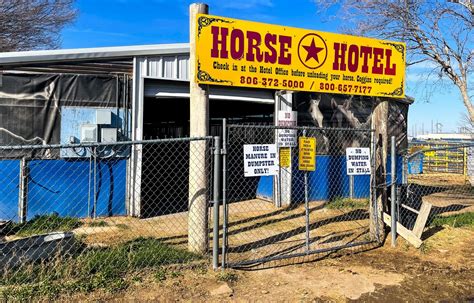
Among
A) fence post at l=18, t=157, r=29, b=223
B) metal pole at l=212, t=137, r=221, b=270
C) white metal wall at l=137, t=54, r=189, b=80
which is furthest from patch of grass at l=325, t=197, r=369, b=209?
fence post at l=18, t=157, r=29, b=223

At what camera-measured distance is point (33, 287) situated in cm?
422

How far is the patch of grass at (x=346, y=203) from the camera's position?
10020 millimetres

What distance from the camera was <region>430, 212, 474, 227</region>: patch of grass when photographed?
796 cm

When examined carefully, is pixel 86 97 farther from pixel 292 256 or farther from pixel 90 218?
pixel 292 256

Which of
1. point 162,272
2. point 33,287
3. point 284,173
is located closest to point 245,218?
point 284,173

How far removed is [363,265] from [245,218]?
351cm

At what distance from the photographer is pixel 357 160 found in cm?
635

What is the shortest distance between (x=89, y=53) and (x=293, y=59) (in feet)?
14.8

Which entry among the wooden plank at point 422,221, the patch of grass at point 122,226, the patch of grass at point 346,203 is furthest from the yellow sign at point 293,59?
the patch of grass at point 346,203

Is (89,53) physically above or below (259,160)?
above

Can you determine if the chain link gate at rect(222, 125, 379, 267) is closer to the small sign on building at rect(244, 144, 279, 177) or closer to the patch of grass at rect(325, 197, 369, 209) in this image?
the patch of grass at rect(325, 197, 369, 209)

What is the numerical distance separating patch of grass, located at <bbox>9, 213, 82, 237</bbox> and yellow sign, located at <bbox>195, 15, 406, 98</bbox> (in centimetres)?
414

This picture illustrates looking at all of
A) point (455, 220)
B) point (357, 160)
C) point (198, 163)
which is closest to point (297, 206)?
point (455, 220)

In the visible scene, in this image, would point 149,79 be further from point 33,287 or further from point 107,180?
point 33,287
